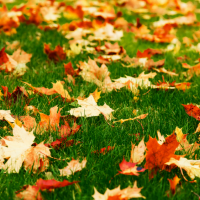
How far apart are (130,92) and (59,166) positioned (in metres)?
0.90

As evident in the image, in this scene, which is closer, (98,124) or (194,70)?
(98,124)

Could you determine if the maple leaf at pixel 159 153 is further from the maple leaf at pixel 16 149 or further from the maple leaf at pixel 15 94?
the maple leaf at pixel 15 94

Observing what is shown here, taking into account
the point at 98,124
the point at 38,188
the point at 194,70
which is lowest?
the point at 194,70

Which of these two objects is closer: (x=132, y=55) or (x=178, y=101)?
(x=178, y=101)

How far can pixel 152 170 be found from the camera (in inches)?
50.1

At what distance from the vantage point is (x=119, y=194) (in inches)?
43.2

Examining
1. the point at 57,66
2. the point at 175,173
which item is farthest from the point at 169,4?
the point at 175,173

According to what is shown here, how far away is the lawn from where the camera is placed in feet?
3.95

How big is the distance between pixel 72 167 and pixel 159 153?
0.39 metres

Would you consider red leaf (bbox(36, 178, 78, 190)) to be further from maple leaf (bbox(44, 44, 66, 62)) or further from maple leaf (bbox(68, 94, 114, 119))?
maple leaf (bbox(44, 44, 66, 62))

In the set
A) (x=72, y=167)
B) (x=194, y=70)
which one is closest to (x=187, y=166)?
(x=72, y=167)

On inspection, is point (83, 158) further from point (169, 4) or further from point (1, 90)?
point (169, 4)

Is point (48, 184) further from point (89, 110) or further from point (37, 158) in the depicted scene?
point (89, 110)

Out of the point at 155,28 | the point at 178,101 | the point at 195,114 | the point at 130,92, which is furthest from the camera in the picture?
the point at 155,28
